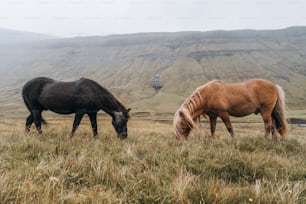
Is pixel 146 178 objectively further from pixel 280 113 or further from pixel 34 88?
pixel 280 113

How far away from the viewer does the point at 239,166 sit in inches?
176

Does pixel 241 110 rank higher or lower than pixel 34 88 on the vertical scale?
lower

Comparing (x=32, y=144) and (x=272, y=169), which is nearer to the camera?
(x=272, y=169)

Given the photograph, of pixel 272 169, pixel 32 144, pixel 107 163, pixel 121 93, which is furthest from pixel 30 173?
pixel 121 93

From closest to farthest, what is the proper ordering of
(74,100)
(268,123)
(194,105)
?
(74,100)
(194,105)
(268,123)

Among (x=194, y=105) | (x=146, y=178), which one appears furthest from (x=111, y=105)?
(x=146, y=178)

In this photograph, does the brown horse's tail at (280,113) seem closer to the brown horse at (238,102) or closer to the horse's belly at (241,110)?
the brown horse at (238,102)

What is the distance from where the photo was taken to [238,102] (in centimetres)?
975

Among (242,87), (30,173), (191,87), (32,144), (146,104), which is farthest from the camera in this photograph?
(191,87)

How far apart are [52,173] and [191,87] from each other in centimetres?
18236

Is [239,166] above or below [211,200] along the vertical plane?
below

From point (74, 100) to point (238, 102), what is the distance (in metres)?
6.23

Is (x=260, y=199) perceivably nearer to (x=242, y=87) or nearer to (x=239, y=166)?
(x=239, y=166)

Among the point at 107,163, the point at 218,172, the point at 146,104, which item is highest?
the point at 107,163
